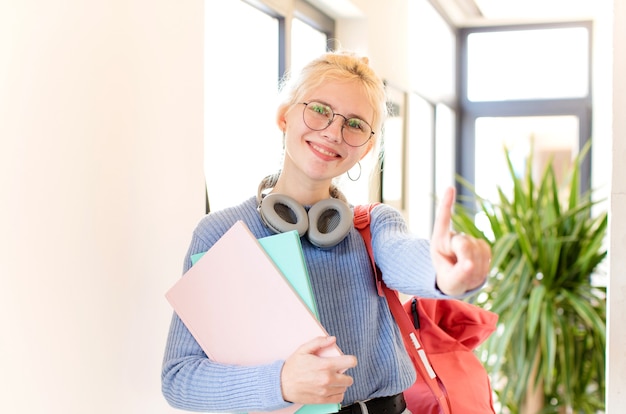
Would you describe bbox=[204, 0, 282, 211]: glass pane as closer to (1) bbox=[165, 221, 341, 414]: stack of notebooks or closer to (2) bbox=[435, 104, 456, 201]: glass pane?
(1) bbox=[165, 221, 341, 414]: stack of notebooks

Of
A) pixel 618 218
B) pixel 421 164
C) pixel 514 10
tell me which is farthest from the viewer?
pixel 514 10

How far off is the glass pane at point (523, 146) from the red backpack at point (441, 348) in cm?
505

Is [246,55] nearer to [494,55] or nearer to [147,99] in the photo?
[147,99]

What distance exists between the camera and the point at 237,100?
284 centimetres

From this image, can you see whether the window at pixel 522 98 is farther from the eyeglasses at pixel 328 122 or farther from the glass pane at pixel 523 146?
the eyeglasses at pixel 328 122

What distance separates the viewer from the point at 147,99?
172 centimetres

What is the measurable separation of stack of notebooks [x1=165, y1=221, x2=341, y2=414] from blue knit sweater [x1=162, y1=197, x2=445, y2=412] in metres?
0.04

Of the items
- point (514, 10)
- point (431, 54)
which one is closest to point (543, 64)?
point (514, 10)

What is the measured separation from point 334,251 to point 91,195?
49cm

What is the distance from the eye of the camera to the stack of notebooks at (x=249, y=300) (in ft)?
3.91

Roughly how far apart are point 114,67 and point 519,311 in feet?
10.9

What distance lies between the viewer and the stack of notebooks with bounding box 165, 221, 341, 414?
3.91 feet

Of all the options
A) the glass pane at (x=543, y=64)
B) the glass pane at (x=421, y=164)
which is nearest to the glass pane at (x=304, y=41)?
the glass pane at (x=421, y=164)

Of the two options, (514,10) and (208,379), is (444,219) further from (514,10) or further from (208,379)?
(514,10)
